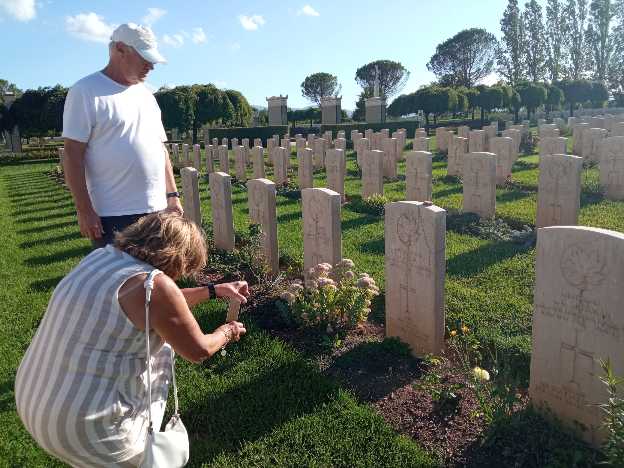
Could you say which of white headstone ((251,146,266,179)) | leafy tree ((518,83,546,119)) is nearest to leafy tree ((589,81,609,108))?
leafy tree ((518,83,546,119))

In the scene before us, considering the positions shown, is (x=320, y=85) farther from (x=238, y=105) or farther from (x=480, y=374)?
(x=480, y=374)

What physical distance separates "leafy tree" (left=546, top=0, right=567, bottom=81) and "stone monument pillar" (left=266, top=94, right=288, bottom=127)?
28.5 m

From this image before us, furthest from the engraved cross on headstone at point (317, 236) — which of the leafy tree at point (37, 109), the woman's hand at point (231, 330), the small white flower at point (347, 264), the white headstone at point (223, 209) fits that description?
the leafy tree at point (37, 109)

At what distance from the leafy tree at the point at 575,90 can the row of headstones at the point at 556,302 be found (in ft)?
126

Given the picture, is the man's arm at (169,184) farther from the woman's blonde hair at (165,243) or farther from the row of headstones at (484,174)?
the row of headstones at (484,174)

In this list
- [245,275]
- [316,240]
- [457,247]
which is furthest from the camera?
[457,247]

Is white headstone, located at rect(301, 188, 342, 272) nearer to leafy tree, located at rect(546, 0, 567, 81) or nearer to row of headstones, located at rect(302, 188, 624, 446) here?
row of headstones, located at rect(302, 188, 624, 446)

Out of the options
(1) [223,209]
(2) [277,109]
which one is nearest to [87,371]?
(1) [223,209]

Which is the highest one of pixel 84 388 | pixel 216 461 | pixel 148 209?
pixel 148 209

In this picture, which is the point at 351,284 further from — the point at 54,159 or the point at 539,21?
the point at 539,21

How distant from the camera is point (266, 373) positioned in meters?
4.17

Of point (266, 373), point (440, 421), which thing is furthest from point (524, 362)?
point (266, 373)

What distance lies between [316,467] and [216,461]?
0.58m

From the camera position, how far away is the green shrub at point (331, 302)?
479cm
